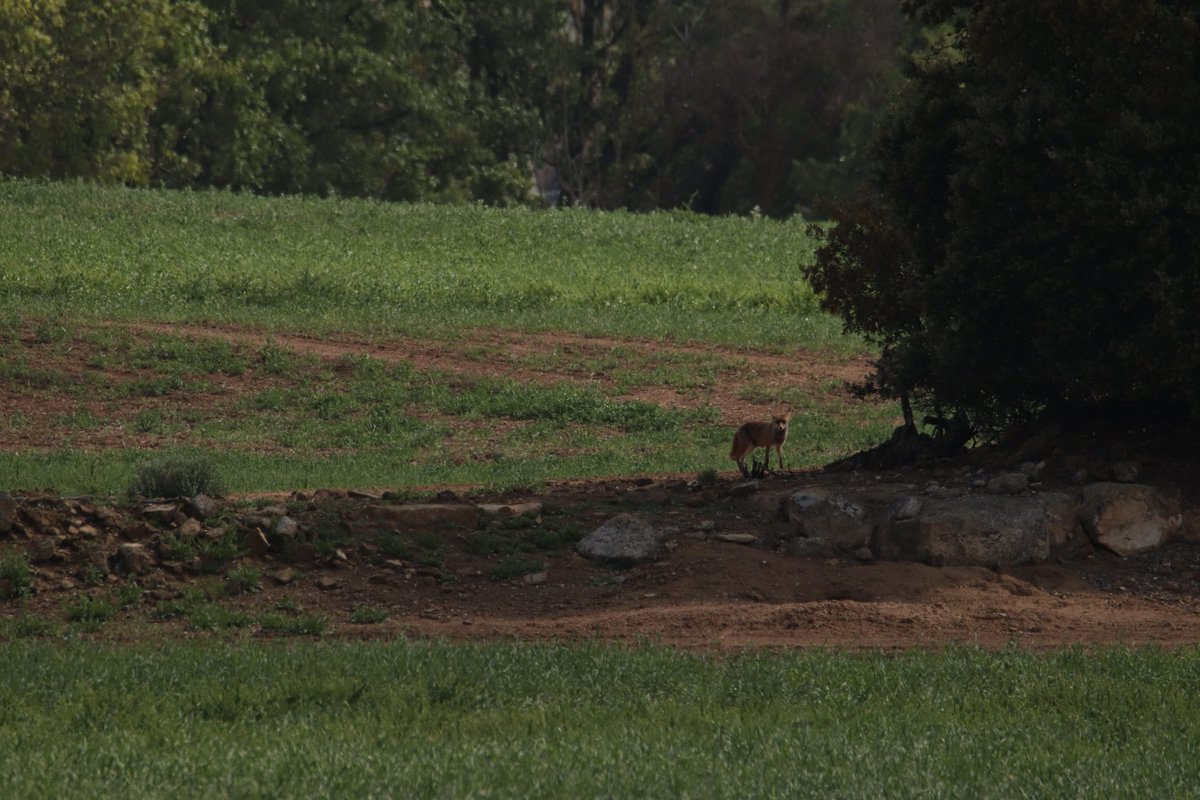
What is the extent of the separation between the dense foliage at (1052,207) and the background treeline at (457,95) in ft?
115

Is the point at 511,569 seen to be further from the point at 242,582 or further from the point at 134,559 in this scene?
the point at 134,559

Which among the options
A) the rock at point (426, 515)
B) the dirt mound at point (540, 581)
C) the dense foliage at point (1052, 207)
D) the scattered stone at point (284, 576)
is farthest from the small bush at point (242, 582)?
the dense foliage at point (1052, 207)

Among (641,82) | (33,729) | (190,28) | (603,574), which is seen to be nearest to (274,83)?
(190,28)

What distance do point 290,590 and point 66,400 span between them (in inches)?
417

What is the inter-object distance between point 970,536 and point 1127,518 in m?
1.19

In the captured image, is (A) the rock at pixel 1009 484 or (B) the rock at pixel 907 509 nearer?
(B) the rock at pixel 907 509

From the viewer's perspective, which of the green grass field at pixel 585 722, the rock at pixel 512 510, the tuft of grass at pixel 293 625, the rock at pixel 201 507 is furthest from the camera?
the rock at pixel 512 510

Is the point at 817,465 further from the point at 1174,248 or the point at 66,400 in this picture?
the point at 66,400

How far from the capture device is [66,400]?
20.8 meters

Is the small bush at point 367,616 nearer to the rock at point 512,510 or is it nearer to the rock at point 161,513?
the rock at point 161,513

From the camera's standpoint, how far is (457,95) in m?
59.6

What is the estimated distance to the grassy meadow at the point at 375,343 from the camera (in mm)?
18656

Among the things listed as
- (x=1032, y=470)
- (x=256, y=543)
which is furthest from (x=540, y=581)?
(x=1032, y=470)

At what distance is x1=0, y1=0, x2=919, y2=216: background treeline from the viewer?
46.5m
